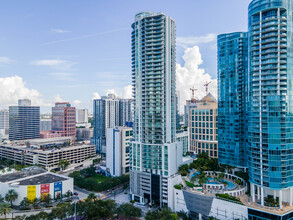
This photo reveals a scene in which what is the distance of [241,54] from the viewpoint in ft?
281

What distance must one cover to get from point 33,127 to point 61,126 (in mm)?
20298

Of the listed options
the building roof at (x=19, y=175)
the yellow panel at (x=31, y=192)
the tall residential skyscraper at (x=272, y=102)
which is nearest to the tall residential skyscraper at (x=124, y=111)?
the building roof at (x=19, y=175)

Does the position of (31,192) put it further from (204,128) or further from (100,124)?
(100,124)

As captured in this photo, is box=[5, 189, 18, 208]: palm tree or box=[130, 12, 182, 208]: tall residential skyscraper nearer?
box=[5, 189, 18, 208]: palm tree

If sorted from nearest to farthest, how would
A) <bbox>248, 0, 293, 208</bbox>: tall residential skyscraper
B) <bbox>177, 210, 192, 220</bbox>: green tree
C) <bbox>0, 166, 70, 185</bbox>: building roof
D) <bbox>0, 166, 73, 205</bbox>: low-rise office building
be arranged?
<bbox>248, 0, 293, 208</bbox>: tall residential skyscraper < <bbox>177, 210, 192, 220</bbox>: green tree < <bbox>0, 166, 73, 205</bbox>: low-rise office building < <bbox>0, 166, 70, 185</bbox>: building roof

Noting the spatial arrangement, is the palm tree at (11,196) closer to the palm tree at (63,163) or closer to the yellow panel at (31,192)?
the yellow panel at (31,192)

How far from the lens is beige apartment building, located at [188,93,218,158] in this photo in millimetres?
118875

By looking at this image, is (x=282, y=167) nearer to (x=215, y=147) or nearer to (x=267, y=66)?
(x=267, y=66)

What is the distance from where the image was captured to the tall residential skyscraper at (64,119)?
180 metres

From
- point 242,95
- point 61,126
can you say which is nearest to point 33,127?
point 61,126

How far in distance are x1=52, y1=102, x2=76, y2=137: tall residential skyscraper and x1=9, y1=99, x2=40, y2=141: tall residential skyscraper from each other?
1459 centimetres

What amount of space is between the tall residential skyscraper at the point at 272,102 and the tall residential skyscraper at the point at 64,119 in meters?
150

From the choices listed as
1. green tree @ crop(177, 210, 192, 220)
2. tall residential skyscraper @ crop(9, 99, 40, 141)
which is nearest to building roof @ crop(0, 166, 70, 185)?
green tree @ crop(177, 210, 192, 220)

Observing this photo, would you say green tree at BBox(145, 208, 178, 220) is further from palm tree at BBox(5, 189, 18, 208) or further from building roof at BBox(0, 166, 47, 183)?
building roof at BBox(0, 166, 47, 183)
